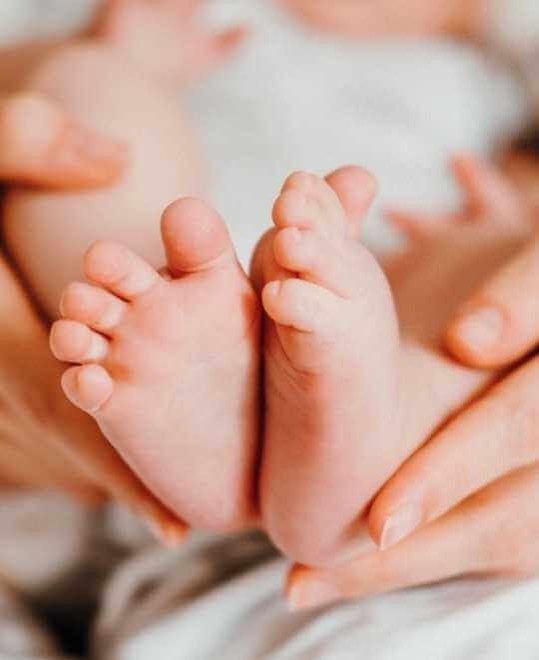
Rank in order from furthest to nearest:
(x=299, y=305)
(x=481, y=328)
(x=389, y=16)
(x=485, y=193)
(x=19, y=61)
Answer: (x=389, y=16)
(x=485, y=193)
(x=19, y=61)
(x=481, y=328)
(x=299, y=305)

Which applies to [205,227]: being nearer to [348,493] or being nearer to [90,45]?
[348,493]

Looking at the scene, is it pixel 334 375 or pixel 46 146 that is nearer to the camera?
pixel 334 375

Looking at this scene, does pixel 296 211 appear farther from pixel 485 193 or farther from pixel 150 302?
pixel 485 193

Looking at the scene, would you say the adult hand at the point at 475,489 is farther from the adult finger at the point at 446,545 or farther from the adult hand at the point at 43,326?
the adult hand at the point at 43,326

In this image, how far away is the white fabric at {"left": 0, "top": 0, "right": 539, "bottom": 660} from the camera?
22.3 inches

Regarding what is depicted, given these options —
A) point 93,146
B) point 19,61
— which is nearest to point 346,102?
point 19,61

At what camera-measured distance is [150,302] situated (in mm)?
422

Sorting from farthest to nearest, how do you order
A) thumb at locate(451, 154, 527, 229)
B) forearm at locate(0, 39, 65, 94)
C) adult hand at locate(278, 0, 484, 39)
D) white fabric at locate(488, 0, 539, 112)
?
adult hand at locate(278, 0, 484, 39)
white fabric at locate(488, 0, 539, 112)
thumb at locate(451, 154, 527, 229)
forearm at locate(0, 39, 65, 94)

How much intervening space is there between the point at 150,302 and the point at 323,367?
80 mm

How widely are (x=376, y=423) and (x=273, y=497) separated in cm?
7

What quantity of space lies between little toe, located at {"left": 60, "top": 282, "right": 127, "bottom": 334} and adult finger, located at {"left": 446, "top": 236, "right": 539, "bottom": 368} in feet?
0.59

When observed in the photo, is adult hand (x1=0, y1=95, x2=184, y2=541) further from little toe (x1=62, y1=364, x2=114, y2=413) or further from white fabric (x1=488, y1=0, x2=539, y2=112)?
white fabric (x1=488, y1=0, x2=539, y2=112)

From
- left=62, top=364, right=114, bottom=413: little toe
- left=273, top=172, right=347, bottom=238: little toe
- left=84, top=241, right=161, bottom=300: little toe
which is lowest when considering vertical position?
left=62, top=364, right=114, bottom=413: little toe

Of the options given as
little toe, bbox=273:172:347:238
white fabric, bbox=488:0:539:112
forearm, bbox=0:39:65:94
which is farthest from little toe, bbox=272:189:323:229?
white fabric, bbox=488:0:539:112
